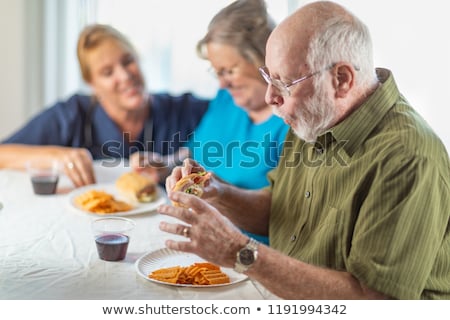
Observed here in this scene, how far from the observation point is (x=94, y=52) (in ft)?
6.65

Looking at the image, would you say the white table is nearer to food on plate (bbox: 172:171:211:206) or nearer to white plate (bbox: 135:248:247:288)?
white plate (bbox: 135:248:247:288)

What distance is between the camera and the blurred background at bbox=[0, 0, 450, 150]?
1241mm

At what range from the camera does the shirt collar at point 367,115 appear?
107 centimetres

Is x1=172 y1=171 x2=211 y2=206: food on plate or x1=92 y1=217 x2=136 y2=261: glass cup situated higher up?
x1=172 y1=171 x2=211 y2=206: food on plate

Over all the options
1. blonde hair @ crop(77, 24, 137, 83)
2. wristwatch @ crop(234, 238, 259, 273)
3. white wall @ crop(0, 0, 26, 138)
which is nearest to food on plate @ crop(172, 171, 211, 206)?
wristwatch @ crop(234, 238, 259, 273)

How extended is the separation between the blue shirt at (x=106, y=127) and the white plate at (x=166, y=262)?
0.96 metres

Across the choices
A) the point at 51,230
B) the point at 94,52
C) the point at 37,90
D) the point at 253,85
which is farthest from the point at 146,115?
the point at 51,230

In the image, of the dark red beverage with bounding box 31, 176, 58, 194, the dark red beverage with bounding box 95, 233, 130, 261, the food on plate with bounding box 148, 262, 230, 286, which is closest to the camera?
the food on plate with bounding box 148, 262, 230, 286

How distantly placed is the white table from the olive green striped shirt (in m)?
0.18

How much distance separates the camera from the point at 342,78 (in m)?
1.09

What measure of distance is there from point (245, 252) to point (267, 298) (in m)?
0.14

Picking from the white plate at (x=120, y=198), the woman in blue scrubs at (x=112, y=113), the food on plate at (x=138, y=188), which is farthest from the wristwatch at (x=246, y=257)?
the woman in blue scrubs at (x=112, y=113)

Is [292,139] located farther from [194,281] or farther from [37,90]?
[37,90]

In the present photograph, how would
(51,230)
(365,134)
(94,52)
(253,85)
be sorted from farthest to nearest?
(94,52), (253,85), (51,230), (365,134)
